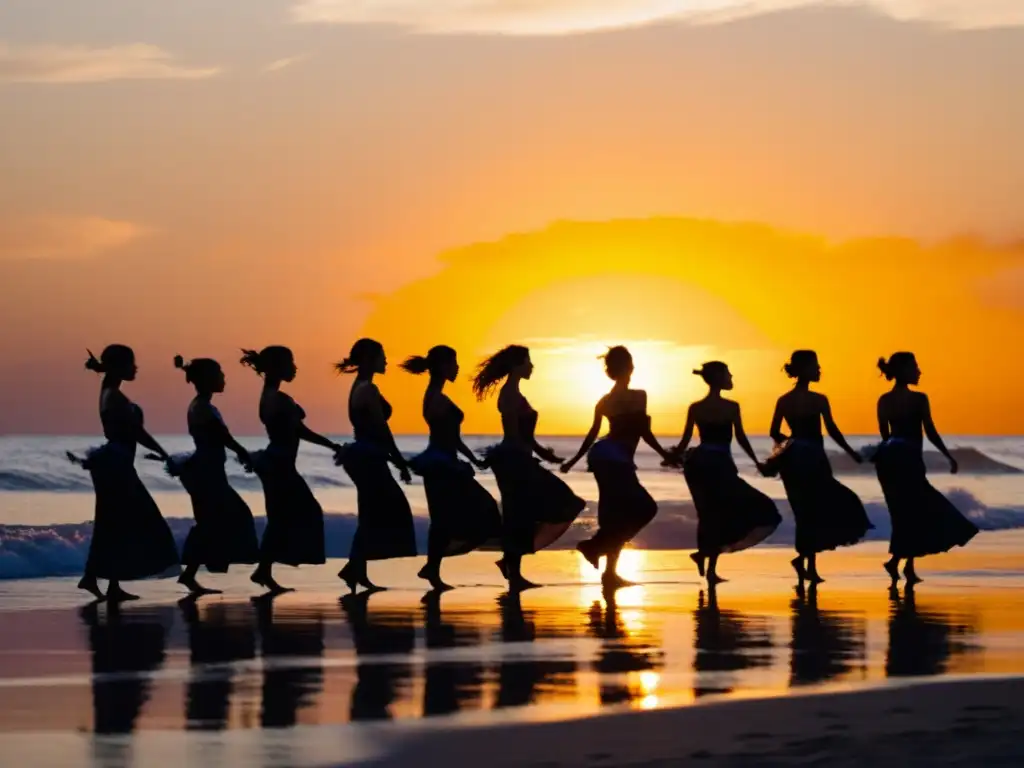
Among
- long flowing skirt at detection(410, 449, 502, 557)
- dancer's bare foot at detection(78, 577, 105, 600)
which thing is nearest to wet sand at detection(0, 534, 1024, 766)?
dancer's bare foot at detection(78, 577, 105, 600)

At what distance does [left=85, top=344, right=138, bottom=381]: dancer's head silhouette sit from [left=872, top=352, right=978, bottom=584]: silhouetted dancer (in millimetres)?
7410

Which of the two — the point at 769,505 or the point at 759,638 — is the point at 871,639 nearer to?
the point at 759,638

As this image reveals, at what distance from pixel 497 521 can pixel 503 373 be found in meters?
1.38

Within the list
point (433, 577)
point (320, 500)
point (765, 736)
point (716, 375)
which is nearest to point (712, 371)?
point (716, 375)

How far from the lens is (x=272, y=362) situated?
19.1 meters

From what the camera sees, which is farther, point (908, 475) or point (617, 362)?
point (908, 475)

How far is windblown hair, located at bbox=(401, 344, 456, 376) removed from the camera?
19.4 m

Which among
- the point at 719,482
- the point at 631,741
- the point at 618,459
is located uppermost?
the point at 618,459

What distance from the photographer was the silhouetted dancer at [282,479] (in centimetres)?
1908

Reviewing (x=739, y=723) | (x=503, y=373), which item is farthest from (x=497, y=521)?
(x=739, y=723)

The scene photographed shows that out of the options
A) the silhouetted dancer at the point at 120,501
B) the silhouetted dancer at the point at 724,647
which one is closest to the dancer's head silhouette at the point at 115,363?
the silhouetted dancer at the point at 120,501

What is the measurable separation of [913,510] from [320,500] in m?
25.6

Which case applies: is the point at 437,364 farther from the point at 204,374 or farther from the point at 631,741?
the point at 631,741

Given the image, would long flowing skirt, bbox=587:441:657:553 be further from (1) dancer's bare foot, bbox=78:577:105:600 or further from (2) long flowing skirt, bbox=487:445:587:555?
(1) dancer's bare foot, bbox=78:577:105:600
